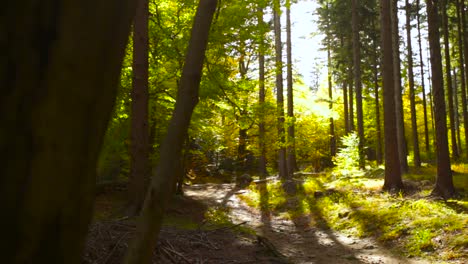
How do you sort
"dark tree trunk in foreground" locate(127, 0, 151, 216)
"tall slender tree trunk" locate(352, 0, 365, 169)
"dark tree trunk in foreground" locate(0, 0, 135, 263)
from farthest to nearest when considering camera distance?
"tall slender tree trunk" locate(352, 0, 365, 169) → "dark tree trunk in foreground" locate(127, 0, 151, 216) → "dark tree trunk in foreground" locate(0, 0, 135, 263)

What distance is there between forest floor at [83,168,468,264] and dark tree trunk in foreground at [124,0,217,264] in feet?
5.12

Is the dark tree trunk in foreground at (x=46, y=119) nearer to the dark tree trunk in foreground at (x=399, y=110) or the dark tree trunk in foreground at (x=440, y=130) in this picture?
the dark tree trunk in foreground at (x=440, y=130)

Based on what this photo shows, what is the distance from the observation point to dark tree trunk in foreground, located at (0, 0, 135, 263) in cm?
97

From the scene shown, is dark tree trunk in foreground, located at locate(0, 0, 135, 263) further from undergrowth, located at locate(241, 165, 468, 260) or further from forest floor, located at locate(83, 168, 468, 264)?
undergrowth, located at locate(241, 165, 468, 260)

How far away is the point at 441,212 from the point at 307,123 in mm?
16356

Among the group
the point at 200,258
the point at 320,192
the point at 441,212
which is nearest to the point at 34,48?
the point at 200,258

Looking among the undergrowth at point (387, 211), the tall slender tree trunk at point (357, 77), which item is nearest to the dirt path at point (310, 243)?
the undergrowth at point (387, 211)

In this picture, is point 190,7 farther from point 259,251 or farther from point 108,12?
point 108,12

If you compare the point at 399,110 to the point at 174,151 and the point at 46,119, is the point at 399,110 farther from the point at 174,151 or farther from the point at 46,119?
the point at 46,119

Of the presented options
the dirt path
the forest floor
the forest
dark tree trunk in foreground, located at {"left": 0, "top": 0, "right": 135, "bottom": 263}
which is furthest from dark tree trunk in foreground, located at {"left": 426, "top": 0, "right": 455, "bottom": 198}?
dark tree trunk in foreground, located at {"left": 0, "top": 0, "right": 135, "bottom": 263}

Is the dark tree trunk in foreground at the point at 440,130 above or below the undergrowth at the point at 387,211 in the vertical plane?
above

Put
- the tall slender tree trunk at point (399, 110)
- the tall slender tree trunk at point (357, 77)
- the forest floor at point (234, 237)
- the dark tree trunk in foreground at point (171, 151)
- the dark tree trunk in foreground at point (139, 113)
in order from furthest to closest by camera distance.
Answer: the tall slender tree trunk at point (357, 77) → the tall slender tree trunk at point (399, 110) → the dark tree trunk in foreground at point (139, 113) → the forest floor at point (234, 237) → the dark tree trunk in foreground at point (171, 151)

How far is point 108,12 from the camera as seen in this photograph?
1112 millimetres

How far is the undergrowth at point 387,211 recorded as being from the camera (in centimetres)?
798
